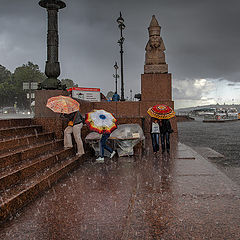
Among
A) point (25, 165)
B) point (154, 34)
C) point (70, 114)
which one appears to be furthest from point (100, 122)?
point (154, 34)

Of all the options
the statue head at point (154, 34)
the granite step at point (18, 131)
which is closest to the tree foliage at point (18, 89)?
the statue head at point (154, 34)

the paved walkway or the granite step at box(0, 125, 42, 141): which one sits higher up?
the granite step at box(0, 125, 42, 141)

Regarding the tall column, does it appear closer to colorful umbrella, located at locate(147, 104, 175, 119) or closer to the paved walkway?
colorful umbrella, located at locate(147, 104, 175, 119)

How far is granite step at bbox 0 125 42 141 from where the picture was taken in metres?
5.57

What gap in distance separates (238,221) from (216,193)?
955 millimetres

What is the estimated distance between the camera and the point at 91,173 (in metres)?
5.01

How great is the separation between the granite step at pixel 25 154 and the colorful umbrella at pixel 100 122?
1155 millimetres

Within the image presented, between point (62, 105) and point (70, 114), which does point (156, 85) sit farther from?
point (62, 105)

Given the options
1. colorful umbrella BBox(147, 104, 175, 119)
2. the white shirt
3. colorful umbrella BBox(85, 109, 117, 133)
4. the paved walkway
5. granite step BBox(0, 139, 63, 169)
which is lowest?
the paved walkway

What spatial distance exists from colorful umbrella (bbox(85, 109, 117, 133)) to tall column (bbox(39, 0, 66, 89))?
292 centimetres

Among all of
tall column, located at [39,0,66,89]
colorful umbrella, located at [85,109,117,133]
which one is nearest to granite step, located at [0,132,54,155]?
colorful umbrella, located at [85,109,117,133]

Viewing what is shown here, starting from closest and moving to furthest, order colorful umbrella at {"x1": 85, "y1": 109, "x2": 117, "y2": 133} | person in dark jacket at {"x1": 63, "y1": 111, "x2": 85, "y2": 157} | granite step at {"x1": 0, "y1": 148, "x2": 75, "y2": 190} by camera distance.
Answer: granite step at {"x1": 0, "y1": 148, "x2": 75, "y2": 190} < colorful umbrella at {"x1": 85, "y1": 109, "x2": 117, "y2": 133} < person in dark jacket at {"x1": 63, "y1": 111, "x2": 85, "y2": 157}

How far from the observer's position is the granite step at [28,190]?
2945mm

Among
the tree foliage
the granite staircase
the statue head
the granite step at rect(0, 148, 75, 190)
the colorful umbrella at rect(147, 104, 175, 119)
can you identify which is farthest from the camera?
the tree foliage
